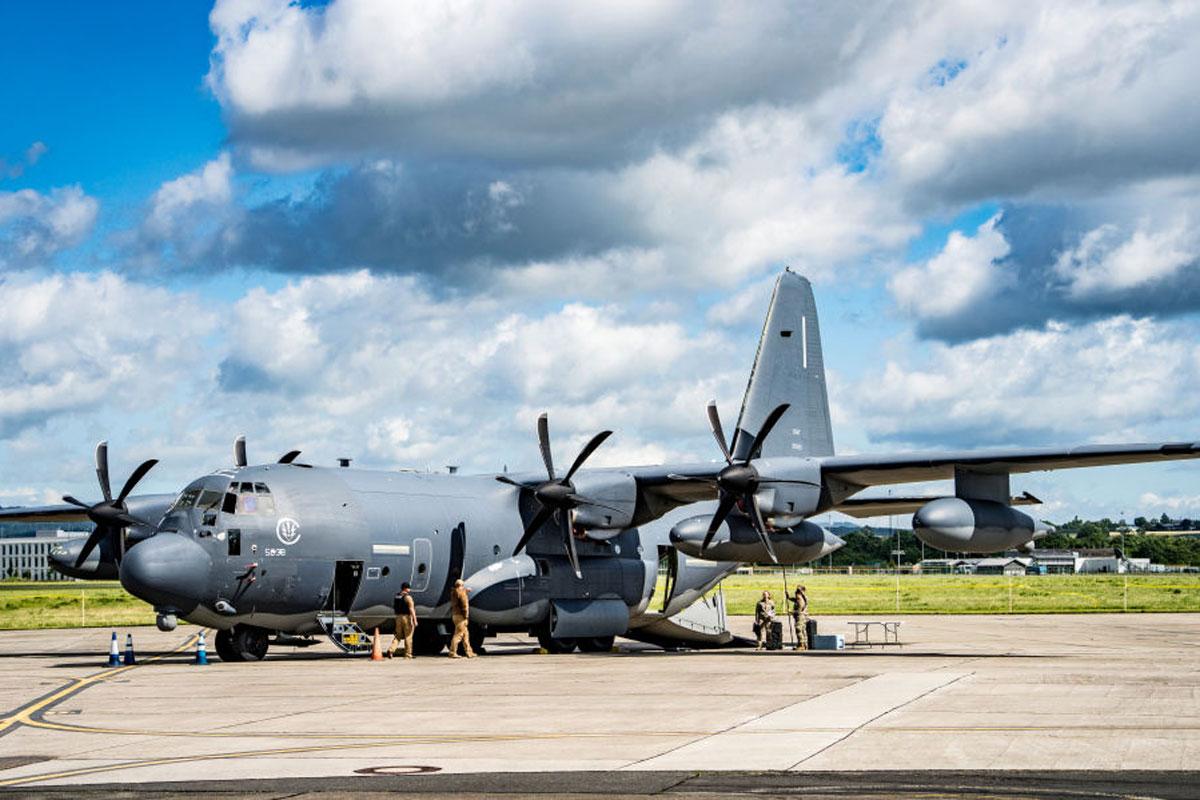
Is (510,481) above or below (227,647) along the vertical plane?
above

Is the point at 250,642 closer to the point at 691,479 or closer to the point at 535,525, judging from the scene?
the point at 535,525

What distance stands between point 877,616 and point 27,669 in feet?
141

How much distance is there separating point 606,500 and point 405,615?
18.8ft

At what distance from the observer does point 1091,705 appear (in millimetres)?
19156

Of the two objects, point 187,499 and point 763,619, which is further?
point 763,619

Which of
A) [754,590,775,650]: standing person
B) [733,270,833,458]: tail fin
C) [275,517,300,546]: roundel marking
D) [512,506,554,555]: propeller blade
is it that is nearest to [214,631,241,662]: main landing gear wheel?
[275,517,300,546]: roundel marking

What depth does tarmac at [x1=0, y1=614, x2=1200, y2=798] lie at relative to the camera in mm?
12711

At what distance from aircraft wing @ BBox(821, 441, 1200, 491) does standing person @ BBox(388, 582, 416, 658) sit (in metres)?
10.1

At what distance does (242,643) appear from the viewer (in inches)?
1206

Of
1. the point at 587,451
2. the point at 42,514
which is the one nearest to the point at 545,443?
the point at 587,451

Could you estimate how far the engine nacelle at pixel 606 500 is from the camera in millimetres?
34188

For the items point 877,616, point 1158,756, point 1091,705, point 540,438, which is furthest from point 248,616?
point 877,616

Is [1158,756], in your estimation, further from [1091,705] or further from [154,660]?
[154,660]

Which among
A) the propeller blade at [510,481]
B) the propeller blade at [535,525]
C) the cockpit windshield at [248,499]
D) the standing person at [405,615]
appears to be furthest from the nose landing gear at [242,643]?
the propeller blade at [510,481]
